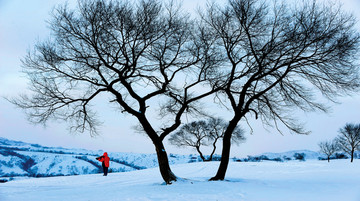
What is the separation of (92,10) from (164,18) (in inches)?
117

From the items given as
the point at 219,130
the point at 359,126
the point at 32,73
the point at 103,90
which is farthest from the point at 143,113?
the point at 359,126

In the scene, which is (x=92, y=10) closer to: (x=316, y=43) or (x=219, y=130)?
(x=316, y=43)

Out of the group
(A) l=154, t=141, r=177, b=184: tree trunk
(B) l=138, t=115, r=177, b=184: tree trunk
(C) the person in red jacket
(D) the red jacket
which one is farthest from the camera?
(D) the red jacket

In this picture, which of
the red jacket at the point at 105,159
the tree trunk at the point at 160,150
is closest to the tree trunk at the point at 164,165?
the tree trunk at the point at 160,150

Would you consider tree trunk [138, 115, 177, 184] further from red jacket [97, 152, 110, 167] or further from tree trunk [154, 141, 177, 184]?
red jacket [97, 152, 110, 167]

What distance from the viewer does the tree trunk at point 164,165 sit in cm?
1078

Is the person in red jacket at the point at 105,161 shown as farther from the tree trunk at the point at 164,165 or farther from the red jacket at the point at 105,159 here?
the tree trunk at the point at 164,165

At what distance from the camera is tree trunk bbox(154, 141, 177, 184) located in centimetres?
1078

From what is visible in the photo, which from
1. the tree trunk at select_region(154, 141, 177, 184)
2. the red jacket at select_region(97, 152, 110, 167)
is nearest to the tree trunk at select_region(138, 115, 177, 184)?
the tree trunk at select_region(154, 141, 177, 184)

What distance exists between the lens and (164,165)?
11.0 metres

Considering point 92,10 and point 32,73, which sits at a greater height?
point 92,10

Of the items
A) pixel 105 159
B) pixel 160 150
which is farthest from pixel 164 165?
pixel 105 159

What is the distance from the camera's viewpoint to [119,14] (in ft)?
33.3

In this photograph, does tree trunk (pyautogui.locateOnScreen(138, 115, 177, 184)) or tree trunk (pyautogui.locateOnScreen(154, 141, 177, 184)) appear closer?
tree trunk (pyautogui.locateOnScreen(154, 141, 177, 184))
